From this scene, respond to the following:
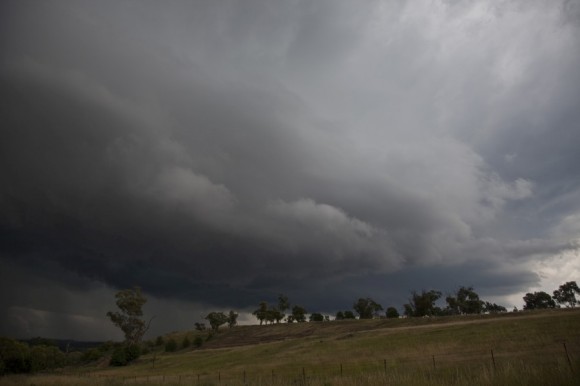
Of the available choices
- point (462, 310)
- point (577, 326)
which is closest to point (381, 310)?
point (462, 310)

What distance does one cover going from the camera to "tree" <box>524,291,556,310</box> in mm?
177875

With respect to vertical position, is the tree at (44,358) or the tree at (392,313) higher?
the tree at (392,313)

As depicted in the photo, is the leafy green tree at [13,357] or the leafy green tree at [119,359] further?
the leafy green tree at [119,359]

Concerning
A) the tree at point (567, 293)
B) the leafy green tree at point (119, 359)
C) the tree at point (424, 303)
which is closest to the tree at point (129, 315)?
the leafy green tree at point (119, 359)

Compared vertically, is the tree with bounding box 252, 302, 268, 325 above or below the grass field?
above

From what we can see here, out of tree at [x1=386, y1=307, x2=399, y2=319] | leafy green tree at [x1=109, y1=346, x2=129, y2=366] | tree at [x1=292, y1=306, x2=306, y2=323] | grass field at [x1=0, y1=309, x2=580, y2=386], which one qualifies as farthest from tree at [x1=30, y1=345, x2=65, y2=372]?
tree at [x1=386, y1=307, x2=399, y2=319]

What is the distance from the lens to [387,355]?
189ft

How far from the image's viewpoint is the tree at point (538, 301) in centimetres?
17788

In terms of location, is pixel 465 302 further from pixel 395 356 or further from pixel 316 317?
pixel 395 356

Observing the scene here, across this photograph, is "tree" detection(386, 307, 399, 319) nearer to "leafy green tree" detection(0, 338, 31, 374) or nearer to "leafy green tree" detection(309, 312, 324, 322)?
"leafy green tree" detection(309, 312, 324, 322)

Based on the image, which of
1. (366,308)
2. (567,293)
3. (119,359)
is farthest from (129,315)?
(567,293)

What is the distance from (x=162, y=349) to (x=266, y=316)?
164 ft

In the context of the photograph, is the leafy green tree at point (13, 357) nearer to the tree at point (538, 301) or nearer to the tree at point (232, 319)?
the tree at point (232, 319)

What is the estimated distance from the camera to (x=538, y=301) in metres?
180
